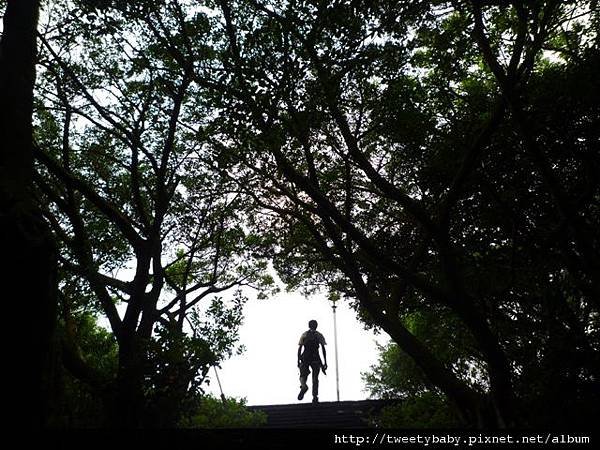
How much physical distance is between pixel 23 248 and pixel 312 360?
28.6 ft

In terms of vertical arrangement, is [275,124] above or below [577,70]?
below

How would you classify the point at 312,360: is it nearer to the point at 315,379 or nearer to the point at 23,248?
the point at 315,379

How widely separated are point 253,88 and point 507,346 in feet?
21.6

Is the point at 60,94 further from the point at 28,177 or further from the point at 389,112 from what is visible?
the point at 389,112

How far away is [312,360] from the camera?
1090 cm

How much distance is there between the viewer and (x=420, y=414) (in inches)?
352

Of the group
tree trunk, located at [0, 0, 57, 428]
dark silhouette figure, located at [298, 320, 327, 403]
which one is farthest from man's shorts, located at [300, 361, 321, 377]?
tree trunk, located at [0, 0, 57, 428]

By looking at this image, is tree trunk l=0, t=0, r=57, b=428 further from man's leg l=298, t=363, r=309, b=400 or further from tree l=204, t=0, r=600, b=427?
man's leg l=298, t=363, r=309, b=400

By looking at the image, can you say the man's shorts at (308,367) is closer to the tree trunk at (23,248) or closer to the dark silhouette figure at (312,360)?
the dark silhouette figure at (312,360)

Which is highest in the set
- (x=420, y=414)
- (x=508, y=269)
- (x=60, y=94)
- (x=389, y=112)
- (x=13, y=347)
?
(x=60, y=94)

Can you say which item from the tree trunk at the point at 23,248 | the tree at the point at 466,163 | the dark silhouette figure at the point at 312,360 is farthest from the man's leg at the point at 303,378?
the tree trunk at the point at 23,248

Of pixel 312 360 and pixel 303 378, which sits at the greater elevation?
pixel 312 360

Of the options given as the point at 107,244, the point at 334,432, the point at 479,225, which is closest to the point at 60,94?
the point at 107,244

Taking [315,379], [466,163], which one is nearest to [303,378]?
[315,379]
